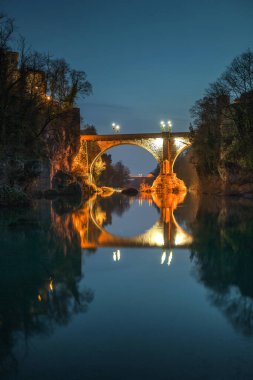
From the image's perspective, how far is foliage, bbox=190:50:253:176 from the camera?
3306 cm

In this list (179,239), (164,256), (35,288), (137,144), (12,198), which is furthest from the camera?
(137,144)

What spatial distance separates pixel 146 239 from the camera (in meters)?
10.9

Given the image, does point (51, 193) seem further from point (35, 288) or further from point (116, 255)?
point (35, 288)

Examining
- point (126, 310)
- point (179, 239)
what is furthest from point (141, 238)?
point (126, 310)

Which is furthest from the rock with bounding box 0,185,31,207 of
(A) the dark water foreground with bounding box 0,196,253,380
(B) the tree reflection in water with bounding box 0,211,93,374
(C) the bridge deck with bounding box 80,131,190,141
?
(C) the bridge deck with bounding box 80,131,190,141

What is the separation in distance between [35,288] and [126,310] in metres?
1.66

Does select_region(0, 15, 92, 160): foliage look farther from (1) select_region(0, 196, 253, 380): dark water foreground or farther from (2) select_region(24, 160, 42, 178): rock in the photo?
(1) select_region(0, 196, 253, 380): dark water foreground

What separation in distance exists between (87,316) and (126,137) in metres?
53.9

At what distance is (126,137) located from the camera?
57.8m

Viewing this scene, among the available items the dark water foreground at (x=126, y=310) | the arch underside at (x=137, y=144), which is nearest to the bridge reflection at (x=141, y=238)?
the dark water foreground at (x=126, y=310)

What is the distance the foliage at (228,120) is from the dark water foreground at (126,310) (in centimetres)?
2549

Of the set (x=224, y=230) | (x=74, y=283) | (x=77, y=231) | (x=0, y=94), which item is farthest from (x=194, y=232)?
(x=0, y=94)

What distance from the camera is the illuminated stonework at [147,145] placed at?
56500mm

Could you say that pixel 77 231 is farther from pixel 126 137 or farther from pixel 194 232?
pixel 126 137
